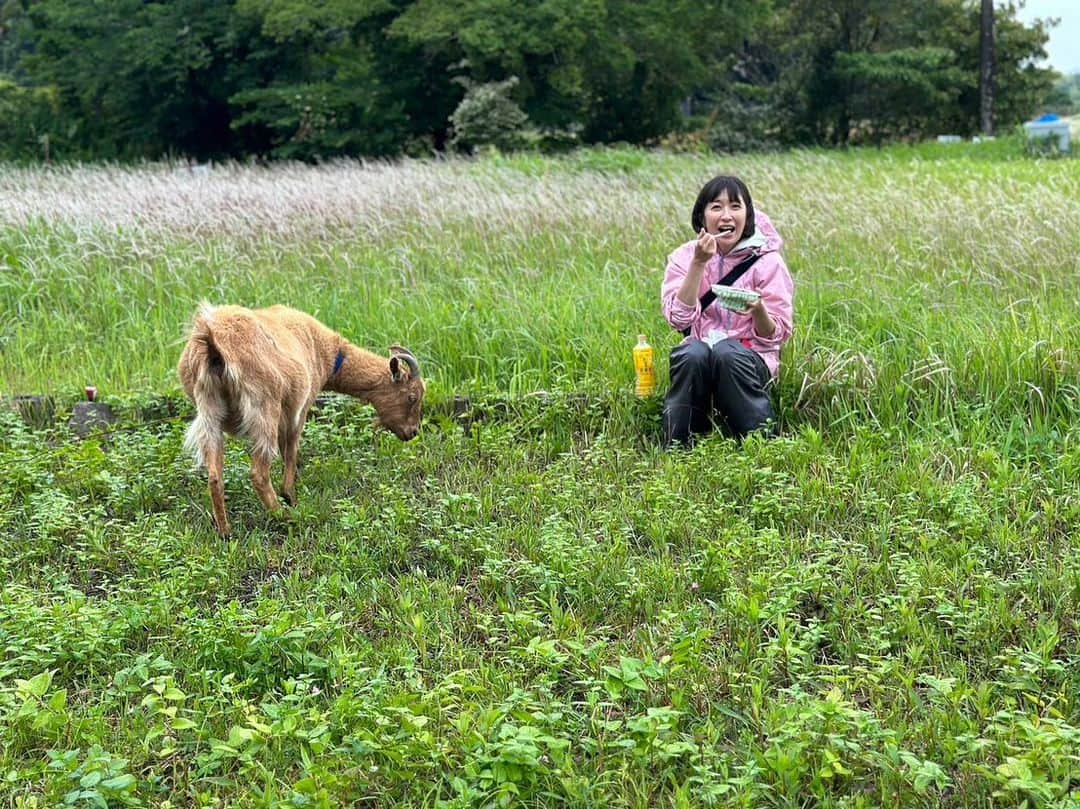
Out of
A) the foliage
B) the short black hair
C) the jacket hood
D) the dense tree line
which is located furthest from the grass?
the dense tree line

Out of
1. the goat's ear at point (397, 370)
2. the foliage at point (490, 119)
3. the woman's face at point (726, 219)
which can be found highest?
the foliage at point (490, 119)

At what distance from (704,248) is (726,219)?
0.54 m

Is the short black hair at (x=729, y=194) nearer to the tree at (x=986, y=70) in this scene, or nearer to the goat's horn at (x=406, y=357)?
the goat's horn at (x=406, y=357)

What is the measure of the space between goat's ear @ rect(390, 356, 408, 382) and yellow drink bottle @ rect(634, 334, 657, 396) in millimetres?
1338

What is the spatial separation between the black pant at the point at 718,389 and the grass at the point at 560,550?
10.4 inches

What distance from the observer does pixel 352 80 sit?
26.9 metres

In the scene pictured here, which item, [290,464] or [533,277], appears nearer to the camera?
[290,464]

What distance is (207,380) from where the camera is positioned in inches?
196

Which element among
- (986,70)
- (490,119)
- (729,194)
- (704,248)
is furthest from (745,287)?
(986,70)

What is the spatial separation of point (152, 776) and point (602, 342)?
4422 mm

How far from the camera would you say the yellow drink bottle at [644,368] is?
6.34 m

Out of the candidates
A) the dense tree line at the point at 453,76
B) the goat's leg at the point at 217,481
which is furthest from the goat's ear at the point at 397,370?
the dense tree line at the point at 453,76

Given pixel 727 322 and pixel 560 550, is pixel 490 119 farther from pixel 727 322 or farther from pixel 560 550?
pixel 560 550

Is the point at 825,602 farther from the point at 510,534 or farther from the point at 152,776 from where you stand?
the point at 152,776
